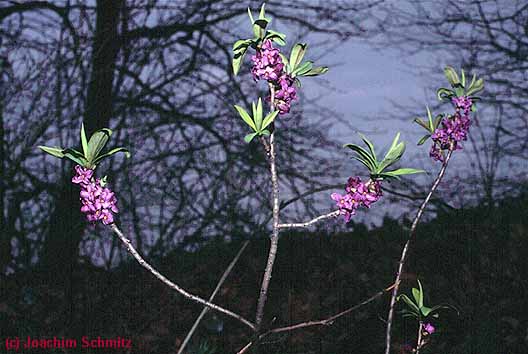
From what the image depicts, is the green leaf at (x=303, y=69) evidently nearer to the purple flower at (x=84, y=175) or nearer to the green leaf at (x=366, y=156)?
the green leaf at (x=366, y=156)

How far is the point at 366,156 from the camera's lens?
5.26ft

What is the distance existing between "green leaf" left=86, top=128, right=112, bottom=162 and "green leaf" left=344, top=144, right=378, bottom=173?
60cm

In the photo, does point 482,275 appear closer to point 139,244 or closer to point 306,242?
point 306,242

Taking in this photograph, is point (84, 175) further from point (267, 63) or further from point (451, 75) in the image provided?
point (451, 75)

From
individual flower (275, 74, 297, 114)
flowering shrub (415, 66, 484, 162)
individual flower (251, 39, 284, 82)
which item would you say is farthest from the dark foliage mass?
individual flower (251, 39, 284, 82)

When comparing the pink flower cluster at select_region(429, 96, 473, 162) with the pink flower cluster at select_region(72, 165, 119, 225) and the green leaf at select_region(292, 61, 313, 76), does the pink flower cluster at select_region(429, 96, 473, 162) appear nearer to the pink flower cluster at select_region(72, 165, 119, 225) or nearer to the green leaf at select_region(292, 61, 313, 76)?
the green leaf at select_region(292, 61, 313, 76)

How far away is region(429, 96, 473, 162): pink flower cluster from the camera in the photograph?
7.36 ft

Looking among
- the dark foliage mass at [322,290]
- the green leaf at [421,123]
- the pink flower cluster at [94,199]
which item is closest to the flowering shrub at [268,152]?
the pink flower cluster at [94,199]

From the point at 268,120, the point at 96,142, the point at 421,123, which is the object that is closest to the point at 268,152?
the point at 268,120

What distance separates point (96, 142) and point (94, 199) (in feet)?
0.48

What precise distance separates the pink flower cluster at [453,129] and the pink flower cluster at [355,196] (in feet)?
2.26

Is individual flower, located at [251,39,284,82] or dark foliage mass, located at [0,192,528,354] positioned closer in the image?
individual flower, located at [251,39,284,82]

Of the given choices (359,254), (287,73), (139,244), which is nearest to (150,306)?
(139,244)

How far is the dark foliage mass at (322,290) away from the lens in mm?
3594
